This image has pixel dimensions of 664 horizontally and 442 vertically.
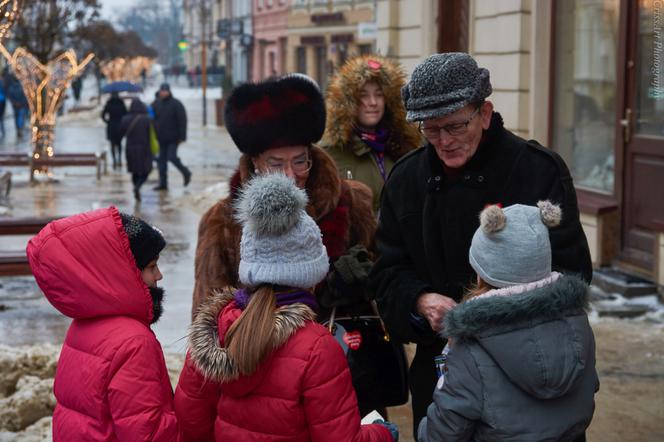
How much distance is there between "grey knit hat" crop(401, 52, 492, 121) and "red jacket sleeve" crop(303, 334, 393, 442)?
A: 2.67 feet

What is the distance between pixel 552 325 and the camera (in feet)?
9.41

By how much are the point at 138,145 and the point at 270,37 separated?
1354 inches

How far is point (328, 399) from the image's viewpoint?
301 centimetres

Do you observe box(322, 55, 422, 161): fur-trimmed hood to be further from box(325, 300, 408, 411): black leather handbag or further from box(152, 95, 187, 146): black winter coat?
box(152, 95, 187, 146): black winter coat

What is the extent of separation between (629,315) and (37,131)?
594 inches

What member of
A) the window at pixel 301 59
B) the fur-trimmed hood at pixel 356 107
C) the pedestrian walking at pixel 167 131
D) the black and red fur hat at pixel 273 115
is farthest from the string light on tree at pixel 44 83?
the window at pixel 301 59

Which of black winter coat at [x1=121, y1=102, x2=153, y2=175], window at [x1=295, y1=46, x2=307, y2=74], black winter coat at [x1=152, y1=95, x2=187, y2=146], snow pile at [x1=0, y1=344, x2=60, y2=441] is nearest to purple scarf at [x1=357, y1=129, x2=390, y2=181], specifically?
snow pile at [x1=0, y1=344, x2=60, y2=441]

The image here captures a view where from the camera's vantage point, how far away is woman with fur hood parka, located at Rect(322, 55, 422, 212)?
5387 millimetres

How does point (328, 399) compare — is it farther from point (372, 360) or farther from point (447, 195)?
point (372, 360)

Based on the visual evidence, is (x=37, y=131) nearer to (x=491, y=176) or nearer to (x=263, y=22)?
→ (x=491, y=176)

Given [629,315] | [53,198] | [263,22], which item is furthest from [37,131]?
[263,22]

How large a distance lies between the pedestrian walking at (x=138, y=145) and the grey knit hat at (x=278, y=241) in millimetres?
13887

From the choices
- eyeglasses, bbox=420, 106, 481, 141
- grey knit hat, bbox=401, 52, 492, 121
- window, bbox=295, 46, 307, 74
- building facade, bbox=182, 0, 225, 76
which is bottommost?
eyeglasses, bbox=420, 106, 481, 141

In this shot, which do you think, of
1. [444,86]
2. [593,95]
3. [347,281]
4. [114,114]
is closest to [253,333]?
[347,281]
